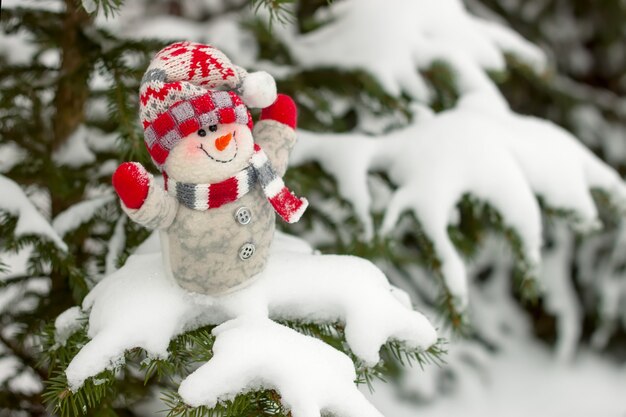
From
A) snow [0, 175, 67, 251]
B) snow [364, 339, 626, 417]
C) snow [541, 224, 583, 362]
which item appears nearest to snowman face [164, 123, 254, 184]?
snow [0, 175, 67, 251]

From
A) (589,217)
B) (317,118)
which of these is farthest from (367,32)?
(589,217)

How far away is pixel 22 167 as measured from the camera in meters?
1.58

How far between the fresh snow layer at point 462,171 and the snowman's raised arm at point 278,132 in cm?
43

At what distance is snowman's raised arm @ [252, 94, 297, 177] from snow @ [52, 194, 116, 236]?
0.45 meters

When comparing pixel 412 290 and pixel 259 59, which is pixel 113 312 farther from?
pixel 412 290

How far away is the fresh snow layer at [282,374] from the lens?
924 mm

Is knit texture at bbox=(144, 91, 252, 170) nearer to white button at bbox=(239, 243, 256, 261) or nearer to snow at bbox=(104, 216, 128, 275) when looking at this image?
white button at bbox=(239, 243, 256, 261)

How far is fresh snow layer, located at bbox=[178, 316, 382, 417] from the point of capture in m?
0.92

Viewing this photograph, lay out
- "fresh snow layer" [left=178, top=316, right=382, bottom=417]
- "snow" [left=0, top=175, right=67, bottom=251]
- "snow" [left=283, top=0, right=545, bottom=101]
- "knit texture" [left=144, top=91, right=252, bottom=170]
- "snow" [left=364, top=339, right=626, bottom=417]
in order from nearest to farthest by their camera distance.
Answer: "fresh snow layer" [left=178, top=316, right=382, bottom=417]
"knit texture" [left=144, top=91, right=252, bottom=170]
"snow" [left=0, top=175, right=67, bottom=251]
"snow" [left=283, top=0, right=545, bottom=101]
"snow" [left=364, top=339, right=626, bottom=417]

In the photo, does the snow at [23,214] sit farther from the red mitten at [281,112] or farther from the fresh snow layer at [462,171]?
the fresh snow layer at [462,171]

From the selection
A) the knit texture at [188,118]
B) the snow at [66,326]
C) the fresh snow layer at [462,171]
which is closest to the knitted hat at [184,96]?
the knit texture at [188,118]

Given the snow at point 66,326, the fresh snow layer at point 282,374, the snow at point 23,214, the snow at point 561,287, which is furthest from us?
the snow at point 561,287

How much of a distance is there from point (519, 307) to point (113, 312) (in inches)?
124

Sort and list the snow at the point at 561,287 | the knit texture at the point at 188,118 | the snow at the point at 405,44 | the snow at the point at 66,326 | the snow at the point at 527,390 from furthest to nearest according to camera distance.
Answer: the snow at the point at 561,287
the snow at the point at 527,390
the snow at the point at 405,44
the snow at the point at 66,326
the knit texture at the point at 188,118
